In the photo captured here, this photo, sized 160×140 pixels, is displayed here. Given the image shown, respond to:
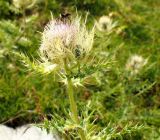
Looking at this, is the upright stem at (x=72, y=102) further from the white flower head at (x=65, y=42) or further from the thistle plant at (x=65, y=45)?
the white flower head at (x=65, y=42)

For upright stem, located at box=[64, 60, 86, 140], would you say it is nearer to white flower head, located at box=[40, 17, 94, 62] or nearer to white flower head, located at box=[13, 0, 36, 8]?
white flower head, located at box=[40, 17, 94, 62]

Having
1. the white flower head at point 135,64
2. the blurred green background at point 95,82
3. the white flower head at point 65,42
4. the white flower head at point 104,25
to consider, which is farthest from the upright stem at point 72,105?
the white flower head at point 104,25

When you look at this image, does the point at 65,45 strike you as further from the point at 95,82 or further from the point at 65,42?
the point at 95,82

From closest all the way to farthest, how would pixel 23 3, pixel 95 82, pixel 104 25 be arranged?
pixel 95 82
pixel 23 3
pixel 104 25

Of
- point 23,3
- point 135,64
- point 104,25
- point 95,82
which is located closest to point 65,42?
point 95,82

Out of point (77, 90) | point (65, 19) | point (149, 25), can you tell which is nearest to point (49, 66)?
point (65, 19)

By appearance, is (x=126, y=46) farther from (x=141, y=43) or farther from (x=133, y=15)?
(x=133, y=15)

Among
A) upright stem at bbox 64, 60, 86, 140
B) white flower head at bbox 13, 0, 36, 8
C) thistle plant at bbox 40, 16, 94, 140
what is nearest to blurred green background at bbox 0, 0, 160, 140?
white flower head at bbox 13, 0, 36, 8

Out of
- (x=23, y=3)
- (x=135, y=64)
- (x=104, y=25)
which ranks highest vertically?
(x=23, y=3)
